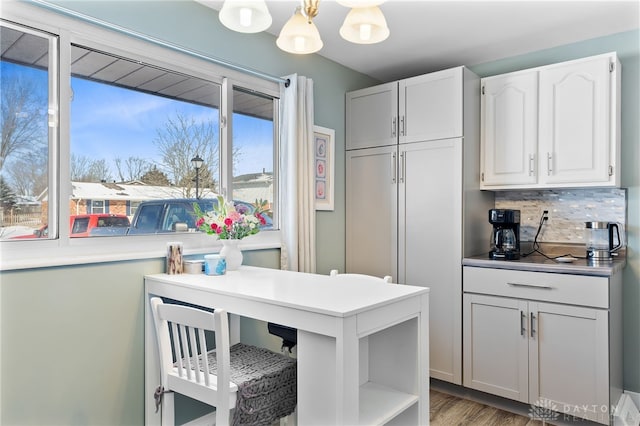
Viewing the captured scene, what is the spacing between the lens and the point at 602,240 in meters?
2.82

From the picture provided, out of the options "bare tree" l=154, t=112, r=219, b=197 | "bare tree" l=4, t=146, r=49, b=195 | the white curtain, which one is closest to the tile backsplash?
the white curtain

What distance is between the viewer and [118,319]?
6.92ft

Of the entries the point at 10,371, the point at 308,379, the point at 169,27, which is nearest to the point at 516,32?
the point at 169,27

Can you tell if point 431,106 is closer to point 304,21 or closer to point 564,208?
point 564,208

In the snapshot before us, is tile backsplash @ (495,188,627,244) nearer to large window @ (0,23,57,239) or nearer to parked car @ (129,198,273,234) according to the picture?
parked car @ (129,198,273,234)

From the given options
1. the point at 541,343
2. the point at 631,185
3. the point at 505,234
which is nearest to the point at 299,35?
the point at 505,234

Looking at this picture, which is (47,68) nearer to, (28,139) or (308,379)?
(28,139)

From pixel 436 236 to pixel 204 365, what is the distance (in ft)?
6.44

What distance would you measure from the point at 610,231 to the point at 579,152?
0.55 metres

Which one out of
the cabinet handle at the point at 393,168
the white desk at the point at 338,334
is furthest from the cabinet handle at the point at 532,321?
the cabinet handle at the point at 393,168

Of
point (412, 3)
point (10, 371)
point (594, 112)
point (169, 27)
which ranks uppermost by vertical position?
point (412, 3)

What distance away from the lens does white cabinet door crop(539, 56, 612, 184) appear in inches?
105

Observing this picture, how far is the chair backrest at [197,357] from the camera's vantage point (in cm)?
155

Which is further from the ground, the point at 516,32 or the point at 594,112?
the point at 516,32
